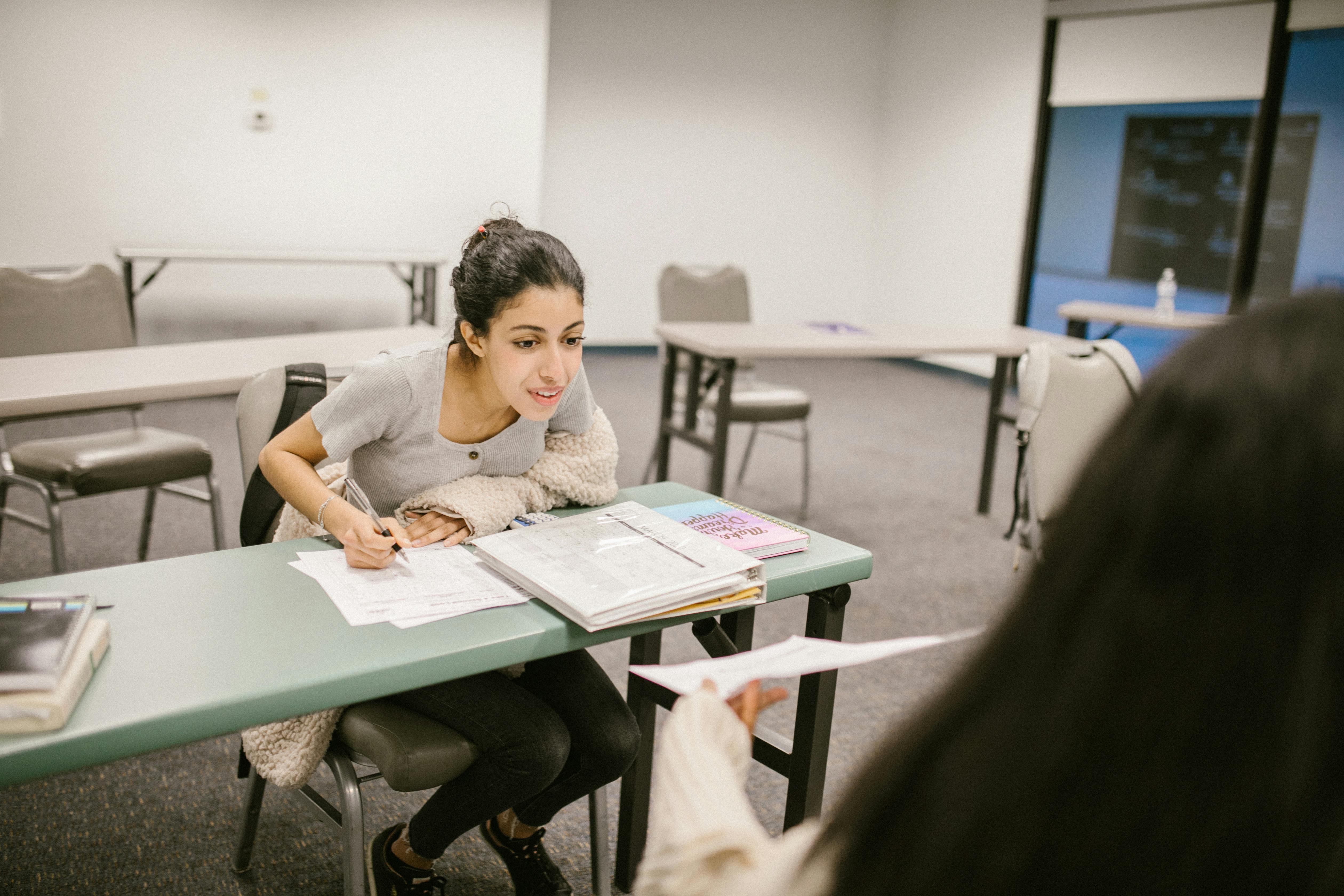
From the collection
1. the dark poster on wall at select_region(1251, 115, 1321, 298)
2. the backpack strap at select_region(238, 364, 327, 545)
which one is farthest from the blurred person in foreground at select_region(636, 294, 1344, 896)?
the dark poster on wall at select_region(1251, 115, 1321, 298)

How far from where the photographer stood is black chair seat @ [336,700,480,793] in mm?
1231

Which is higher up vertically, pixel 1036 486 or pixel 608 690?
Result: pixel 1036 486

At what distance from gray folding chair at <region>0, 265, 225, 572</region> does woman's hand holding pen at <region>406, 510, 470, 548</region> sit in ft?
4.06

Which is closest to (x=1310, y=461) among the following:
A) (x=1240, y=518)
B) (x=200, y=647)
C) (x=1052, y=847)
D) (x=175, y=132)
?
(x=1240, y=518)

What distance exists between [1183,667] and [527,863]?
4.21 feet

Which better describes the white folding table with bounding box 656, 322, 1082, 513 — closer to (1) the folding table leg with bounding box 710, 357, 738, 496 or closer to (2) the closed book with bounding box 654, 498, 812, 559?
(1) the folding table leg with bounding box 710, 357, 738, 496

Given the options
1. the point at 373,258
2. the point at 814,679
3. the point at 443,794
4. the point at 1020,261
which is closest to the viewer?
the point at 443,794

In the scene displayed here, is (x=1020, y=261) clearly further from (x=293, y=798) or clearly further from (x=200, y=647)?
(x=200, y=647)

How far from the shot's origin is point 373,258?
5.49 m

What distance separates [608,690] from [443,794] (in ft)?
0.87

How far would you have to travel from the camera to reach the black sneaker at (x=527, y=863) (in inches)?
60.0

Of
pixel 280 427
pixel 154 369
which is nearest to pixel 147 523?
pixel 154 369

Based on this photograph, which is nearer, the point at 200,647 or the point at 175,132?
the point at 200,647

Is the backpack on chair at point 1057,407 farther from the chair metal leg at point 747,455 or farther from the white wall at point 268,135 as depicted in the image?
the white wall at point 268,135
